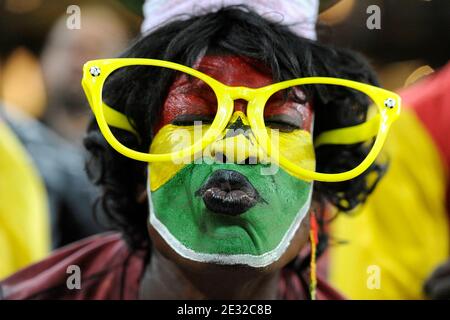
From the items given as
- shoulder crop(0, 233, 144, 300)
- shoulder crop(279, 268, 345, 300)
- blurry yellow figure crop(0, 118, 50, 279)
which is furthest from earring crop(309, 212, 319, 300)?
blurry yellow figure crop(0, 118, 50, 279)

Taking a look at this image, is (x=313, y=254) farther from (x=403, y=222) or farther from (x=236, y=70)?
(x=403, y=222)

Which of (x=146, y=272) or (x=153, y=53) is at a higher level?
(x=153, y=53)

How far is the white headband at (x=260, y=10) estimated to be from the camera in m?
1.25

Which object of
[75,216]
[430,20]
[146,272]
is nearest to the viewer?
[146,272]

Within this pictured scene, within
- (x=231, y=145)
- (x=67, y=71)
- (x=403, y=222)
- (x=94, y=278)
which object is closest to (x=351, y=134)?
(x=231, y=145)

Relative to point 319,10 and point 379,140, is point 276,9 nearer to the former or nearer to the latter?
point 319,10

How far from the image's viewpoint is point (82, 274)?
4.62 ft

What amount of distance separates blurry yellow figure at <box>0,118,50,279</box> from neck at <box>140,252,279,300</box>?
460 mm

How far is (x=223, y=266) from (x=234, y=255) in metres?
0.02

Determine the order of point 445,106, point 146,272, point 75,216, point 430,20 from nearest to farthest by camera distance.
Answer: point 146,272 < point 430,20 < point 445,106 < point 75,216

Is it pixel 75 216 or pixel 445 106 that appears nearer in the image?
pixel 445 106

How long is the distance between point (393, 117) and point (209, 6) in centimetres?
31
